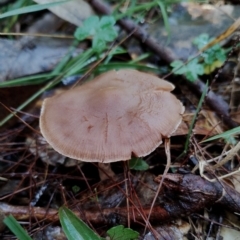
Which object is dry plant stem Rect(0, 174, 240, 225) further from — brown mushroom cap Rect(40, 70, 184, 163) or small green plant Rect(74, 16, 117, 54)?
small green plant Rect(74, 16, 117, 54)

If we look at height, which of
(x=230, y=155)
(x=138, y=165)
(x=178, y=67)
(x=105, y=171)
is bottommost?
(x=105, y=171)

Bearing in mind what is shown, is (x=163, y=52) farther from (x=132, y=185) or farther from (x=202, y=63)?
(x=132, y=185)

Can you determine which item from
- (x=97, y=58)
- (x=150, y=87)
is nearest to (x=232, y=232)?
(x=150, y=87)

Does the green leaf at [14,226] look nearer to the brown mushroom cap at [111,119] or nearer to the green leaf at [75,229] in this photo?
the green leaf at [75,229]

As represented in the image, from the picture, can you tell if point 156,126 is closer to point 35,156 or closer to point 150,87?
point 150,87

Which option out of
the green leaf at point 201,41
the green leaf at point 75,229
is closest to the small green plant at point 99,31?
the green leaf at point 201,41

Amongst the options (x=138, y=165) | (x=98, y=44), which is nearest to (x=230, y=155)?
(x=138, y=165)
